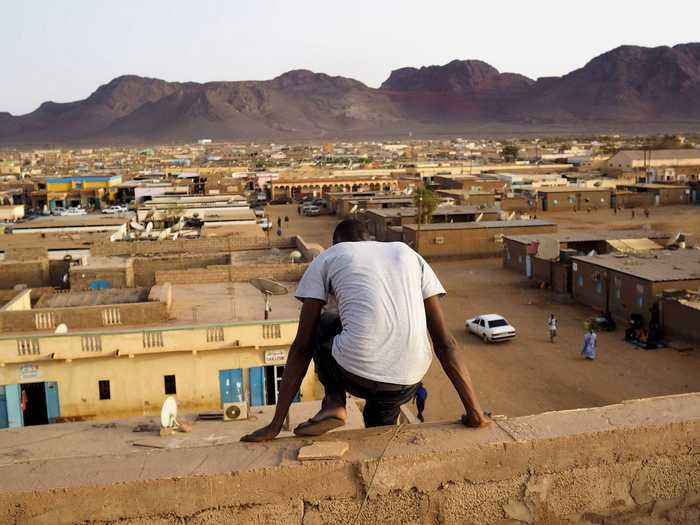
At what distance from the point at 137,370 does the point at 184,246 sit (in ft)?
31.5

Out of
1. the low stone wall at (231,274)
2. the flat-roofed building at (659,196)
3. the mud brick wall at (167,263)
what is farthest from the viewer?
the flat-roofed building at (659,196)

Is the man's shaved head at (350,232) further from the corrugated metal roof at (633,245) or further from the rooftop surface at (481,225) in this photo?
the rooftop surface at (481,225)

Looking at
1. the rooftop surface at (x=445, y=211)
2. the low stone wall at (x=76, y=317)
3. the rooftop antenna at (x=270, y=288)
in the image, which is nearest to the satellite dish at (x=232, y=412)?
the low stone wall at (x=76, y=317)

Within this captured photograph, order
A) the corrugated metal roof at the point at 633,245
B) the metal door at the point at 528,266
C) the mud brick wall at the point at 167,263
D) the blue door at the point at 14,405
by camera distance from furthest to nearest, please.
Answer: the metal door at the point at 528,266
the corrugated metal roof at the point at 633,245
the mud brick wall at the point at 167,263
the blue door at the point at 14,405

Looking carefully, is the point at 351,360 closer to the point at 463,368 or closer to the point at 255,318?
the point at 463,368

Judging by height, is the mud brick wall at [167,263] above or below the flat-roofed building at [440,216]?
above

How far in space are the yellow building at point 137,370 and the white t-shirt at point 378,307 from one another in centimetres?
852

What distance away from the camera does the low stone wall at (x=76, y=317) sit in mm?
12508

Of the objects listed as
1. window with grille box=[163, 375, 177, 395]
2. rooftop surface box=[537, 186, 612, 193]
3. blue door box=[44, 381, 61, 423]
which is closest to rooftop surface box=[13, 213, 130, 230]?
blue door box=[44, 381, 61, 423]

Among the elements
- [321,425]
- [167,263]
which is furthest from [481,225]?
[321,425]

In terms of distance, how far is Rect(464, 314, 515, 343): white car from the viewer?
18.3 m

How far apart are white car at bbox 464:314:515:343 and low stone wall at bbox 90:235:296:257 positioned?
5.95 meters

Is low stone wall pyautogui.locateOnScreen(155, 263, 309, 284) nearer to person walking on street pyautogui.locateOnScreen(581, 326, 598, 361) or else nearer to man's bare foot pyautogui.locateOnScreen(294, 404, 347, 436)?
person walking on street pyautogui.locateOnScreen(581, 326, 598, 361)

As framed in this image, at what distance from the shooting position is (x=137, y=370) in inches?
445
